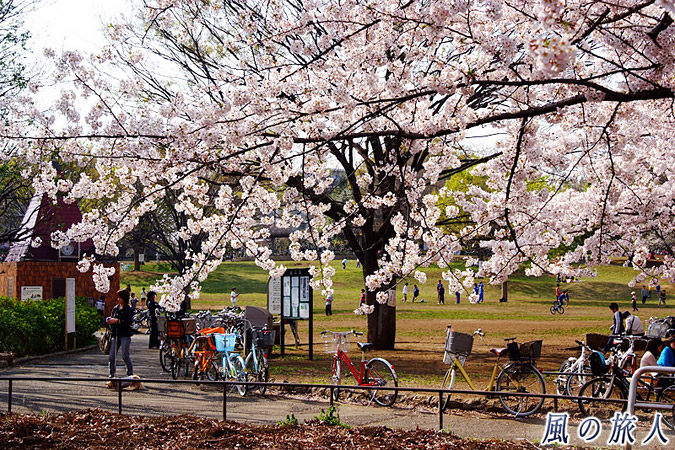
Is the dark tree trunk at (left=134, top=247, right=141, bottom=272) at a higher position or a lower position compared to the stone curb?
higher

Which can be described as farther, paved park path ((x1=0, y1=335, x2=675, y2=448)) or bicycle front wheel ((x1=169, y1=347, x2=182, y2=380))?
bicycle front wheel ((x1=169, y1=347, x2=182, y2=380))

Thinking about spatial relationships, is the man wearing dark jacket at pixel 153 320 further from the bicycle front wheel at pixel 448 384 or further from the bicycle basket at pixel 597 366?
the bicycle basket at pixel 597 366

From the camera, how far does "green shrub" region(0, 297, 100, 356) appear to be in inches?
658

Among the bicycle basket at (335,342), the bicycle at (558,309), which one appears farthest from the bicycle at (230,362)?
the bicycle at (558,309)

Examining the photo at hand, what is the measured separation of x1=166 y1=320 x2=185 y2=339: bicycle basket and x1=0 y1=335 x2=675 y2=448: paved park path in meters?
1.55

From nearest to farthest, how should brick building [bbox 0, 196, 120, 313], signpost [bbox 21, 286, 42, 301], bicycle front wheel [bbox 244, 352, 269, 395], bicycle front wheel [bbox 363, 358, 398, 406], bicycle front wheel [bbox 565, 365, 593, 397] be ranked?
bicycle front wheel [bbox 363, 358, 398, 406] < bicycle front wheel [bbox 565, 365, 593, 397] < bicycle front wheel [bbox 244, 352, 269, 395] < signpost [bbox 21, 286, 42, 301] < brick building [bbox 0, 196, 120, 313]

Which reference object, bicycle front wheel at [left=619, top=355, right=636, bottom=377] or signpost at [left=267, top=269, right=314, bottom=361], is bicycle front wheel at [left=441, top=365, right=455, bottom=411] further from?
signpost at [left=267, top=269, right=314, bottom=361]

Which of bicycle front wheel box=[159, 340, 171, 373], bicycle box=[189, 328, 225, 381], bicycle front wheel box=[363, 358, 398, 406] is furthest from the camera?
bicycle front wheel box=[159, 340, 171, 373]

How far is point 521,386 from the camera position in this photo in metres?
9.95

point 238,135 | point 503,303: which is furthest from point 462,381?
point 503,303

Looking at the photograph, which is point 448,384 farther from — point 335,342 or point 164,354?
point 164,354

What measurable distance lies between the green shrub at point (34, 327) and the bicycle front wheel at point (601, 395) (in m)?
13.0

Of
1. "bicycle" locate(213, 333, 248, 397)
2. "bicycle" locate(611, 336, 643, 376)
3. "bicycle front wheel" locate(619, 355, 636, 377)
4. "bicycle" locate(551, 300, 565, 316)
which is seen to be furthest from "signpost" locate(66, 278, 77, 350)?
"bicycle" locate(551, 300, 565, 316)

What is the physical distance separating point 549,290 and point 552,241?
4846cm
